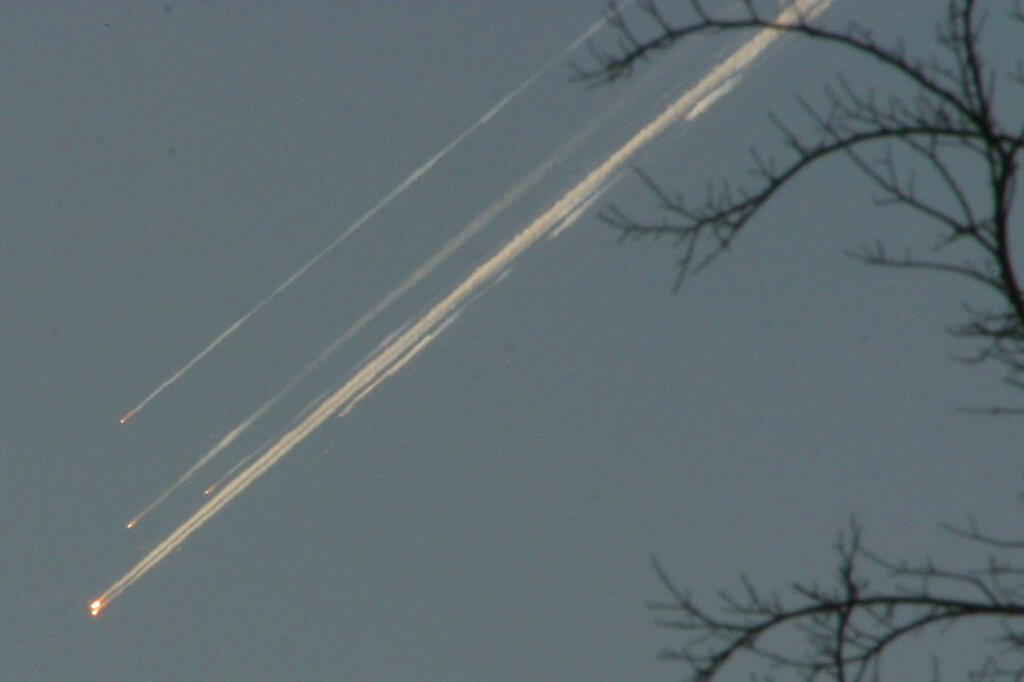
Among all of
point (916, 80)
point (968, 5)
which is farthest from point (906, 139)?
point (968, 5)

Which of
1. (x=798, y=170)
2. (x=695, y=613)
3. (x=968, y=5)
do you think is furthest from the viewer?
(x=695, y=613)

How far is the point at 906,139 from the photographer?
4.96m

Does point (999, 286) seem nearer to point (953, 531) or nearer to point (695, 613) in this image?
point (953, 531)

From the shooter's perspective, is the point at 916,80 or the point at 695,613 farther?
the point at 695,613

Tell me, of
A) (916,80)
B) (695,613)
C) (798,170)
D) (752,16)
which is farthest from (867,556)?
(752,16)

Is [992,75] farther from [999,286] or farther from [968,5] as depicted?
[999,286]

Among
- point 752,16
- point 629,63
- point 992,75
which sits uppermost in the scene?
point 629,63

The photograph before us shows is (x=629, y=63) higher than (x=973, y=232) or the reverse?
higher

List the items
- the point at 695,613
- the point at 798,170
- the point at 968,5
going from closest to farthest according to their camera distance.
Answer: the point at 968,5 < the point at 798,170 < the point at 695,613

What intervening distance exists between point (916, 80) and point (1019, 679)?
2670mm

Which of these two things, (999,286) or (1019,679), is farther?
(1019,679)

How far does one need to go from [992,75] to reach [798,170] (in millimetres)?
830

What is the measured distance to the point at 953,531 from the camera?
5.38 meters

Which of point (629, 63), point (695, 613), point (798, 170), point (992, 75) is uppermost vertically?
point (629, 63)
